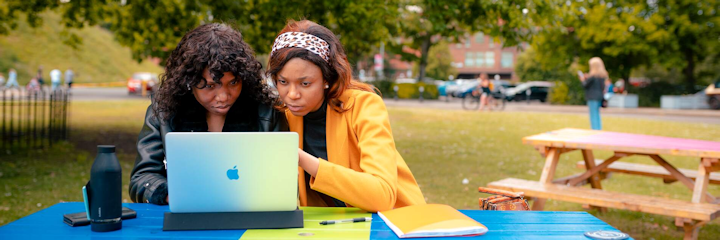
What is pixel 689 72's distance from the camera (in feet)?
92.9

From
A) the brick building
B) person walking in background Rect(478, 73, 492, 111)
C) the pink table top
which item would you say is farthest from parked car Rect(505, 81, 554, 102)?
the brick building

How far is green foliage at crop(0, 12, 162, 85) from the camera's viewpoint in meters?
42.9

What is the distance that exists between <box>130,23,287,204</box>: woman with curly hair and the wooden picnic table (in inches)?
116

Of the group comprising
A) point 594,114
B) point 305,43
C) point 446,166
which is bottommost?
point 446,166

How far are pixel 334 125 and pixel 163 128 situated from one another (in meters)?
0.74

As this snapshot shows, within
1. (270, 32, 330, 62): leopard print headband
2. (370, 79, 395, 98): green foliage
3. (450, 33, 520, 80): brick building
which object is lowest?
(370, 79, 395, 98): green foliage

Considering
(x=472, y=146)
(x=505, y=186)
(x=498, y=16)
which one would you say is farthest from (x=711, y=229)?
(x=472, y=146)

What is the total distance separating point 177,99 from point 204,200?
0.83 meters

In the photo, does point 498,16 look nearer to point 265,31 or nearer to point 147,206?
point 265,31

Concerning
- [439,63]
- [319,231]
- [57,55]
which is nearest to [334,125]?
[319,231]

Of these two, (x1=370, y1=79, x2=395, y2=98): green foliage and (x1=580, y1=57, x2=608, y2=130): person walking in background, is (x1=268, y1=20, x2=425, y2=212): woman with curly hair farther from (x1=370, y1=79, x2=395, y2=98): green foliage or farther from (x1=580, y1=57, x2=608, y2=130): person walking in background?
(x1=370, y1=79, x2=395, y2=98): green foliage

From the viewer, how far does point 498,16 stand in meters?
8.59

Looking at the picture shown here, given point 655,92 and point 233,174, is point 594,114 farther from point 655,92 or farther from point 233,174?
point 655,92

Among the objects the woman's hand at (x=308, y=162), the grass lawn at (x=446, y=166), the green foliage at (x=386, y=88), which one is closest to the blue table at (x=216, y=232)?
the woman's hand at (x=308, y=162)
